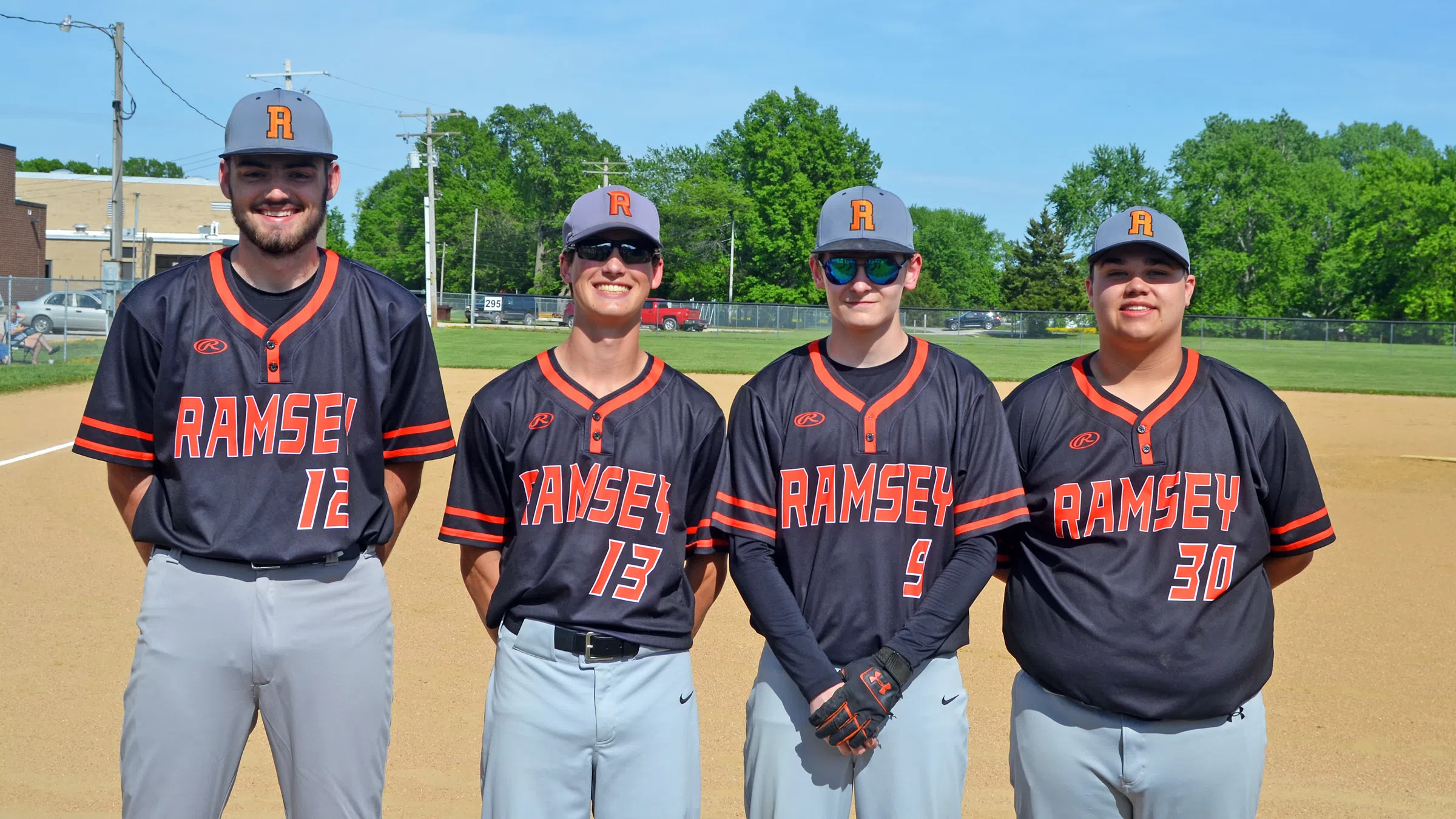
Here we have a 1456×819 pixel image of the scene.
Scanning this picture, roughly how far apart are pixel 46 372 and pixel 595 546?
62.7 feet

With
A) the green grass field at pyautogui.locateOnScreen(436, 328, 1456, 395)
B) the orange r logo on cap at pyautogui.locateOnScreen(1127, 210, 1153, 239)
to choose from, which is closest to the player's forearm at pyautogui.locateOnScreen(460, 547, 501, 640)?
the orange r logo on cap at pyautogui.locateOnScreen(1127, 210, 1153, 239)

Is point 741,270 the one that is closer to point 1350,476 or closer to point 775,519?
point 1350,476

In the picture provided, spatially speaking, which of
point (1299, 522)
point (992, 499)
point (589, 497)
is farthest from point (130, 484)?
point (1299, 522)

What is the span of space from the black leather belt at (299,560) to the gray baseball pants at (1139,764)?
1.95 meters

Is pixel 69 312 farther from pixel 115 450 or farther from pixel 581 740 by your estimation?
pixel 581 740

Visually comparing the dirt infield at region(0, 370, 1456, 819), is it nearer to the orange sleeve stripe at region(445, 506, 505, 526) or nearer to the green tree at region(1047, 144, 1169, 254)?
the orange sleeve stripe at region(445, 506, 505, 526)

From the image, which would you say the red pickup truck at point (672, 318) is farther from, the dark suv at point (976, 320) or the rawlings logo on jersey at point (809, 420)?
the rawlings logo on jersey at point (809, 420)

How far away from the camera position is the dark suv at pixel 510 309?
177 ft

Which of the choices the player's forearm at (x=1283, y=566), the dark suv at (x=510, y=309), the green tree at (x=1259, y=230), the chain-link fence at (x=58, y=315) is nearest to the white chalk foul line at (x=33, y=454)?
the chain-link fence at (x=58, y=315)

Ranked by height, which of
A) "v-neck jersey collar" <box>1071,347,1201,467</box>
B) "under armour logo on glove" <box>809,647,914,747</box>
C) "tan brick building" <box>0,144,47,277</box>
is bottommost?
"under armour logo on glove" <box>809,647,914,747</box>

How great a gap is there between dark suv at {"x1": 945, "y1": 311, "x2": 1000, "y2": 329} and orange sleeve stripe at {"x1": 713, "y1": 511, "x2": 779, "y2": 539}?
40.7m

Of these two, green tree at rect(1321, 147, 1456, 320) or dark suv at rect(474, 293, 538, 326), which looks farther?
dark suv at rect(474, 293, 538, 326)

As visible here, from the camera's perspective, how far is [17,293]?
32.1m

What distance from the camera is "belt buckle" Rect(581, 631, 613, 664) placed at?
115 inches
